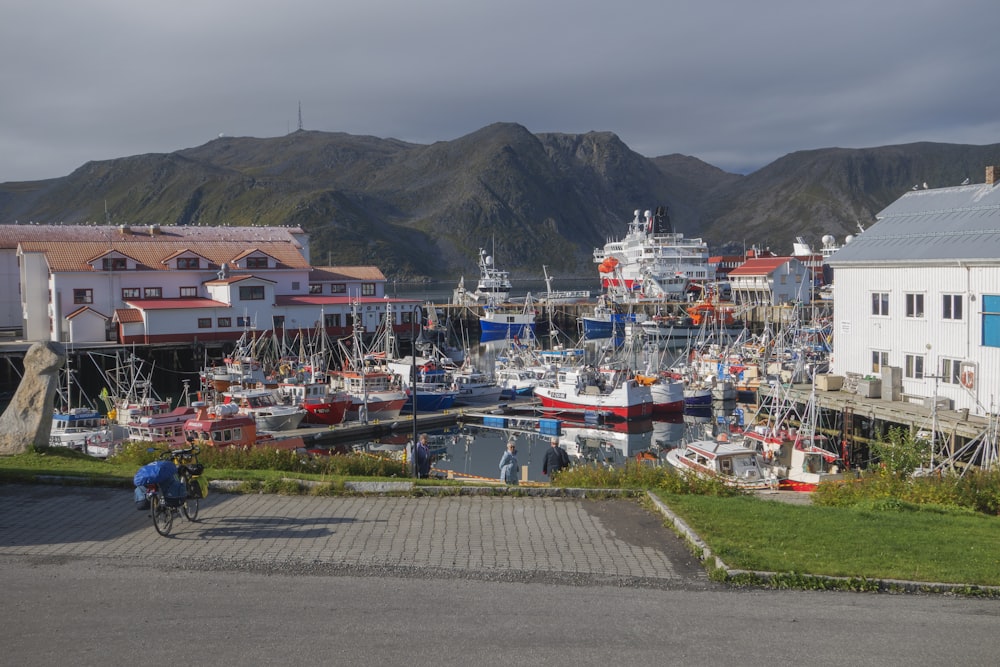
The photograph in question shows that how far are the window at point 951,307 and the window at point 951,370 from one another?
1455 millimetres

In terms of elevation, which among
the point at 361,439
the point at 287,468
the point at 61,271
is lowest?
the point at 361,439

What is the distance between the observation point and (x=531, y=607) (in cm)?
898

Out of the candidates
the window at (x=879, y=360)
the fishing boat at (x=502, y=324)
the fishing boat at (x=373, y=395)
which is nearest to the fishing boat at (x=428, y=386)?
the fishing boat at (x=373, y=395)

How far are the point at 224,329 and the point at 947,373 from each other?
164ft

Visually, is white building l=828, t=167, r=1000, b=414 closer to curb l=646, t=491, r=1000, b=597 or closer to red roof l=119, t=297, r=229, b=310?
curb l=646, t=491, r=1000, b=597

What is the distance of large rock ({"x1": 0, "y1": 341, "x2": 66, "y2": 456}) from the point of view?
17594 millimetres

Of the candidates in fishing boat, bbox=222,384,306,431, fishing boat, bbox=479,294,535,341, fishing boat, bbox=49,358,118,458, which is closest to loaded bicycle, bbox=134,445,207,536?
fishing boat, bbox=49,358,118,458

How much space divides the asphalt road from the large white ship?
99.2 metres

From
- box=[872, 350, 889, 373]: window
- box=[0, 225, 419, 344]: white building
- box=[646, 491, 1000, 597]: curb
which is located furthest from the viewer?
box=[0, 225, 419, 344]: white building

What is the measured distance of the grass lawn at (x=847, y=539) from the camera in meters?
10.2

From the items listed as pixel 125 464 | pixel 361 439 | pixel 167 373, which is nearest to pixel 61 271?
pixel 167 373

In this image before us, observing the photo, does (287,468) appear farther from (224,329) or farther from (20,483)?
(224,329)

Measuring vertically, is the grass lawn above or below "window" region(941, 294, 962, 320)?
below

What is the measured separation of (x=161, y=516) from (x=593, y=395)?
110 ft
